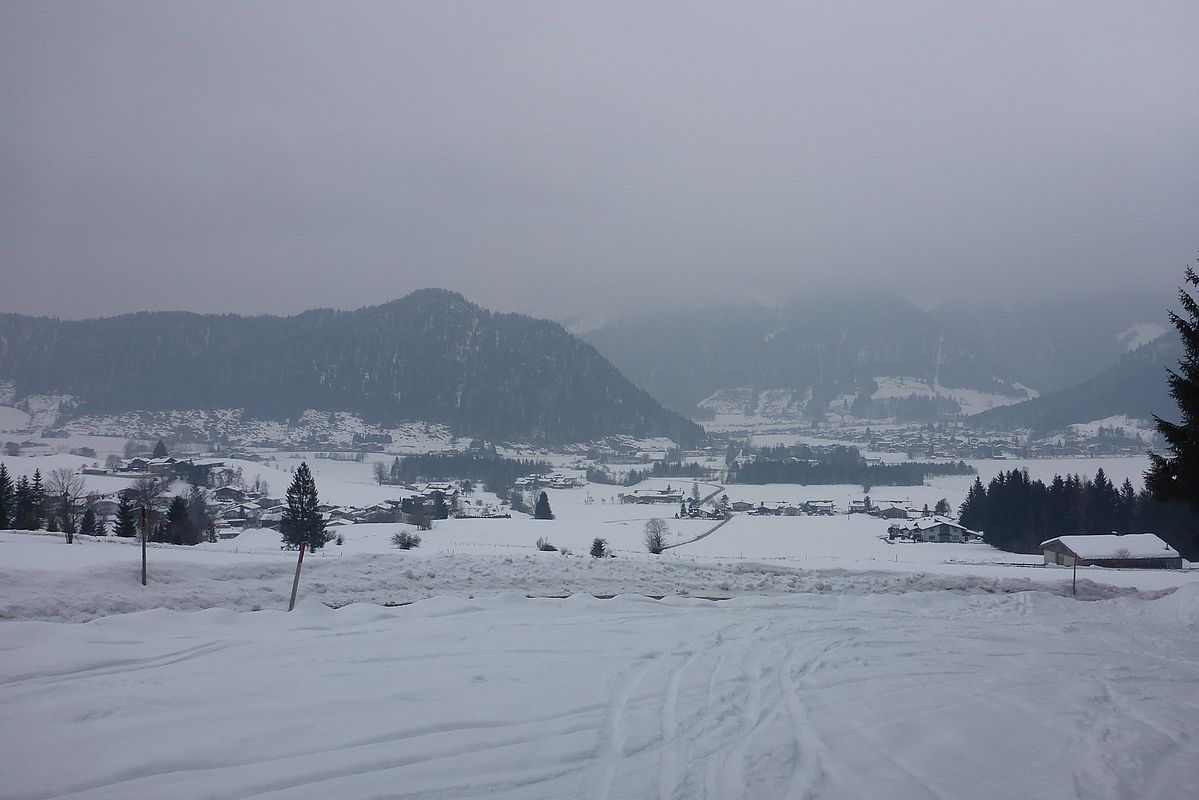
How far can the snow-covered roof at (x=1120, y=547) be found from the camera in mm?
29938

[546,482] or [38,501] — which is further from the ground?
[38,501]

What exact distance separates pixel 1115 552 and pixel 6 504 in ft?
166

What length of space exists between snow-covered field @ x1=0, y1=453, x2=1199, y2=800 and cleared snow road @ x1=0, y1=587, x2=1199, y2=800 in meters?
0.03

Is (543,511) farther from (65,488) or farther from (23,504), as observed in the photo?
(23,504)

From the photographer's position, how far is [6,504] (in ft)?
114

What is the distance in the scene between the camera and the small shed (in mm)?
29514

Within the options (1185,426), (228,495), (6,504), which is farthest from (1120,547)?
(228,495)

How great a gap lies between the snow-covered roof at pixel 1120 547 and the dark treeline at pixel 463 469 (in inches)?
3316

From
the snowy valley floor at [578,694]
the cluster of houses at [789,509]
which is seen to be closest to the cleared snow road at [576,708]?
the snowy valley floor at [578,694]

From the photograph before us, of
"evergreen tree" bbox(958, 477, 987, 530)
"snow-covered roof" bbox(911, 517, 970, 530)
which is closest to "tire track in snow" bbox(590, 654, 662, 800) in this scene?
"snow-covered roof" bbox(911, 517, 970, 530)

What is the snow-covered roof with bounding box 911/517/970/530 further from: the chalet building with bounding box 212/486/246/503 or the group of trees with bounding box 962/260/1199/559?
the chalet building with bounding box 212/486/246/503

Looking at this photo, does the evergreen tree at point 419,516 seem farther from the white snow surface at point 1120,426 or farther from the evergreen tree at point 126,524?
the white snow surface at point 1120,426

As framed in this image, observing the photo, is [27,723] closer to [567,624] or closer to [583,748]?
[583,748]

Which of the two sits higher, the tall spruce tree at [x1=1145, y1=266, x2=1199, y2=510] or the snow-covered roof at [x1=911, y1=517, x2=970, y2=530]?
the tall spruce tree at [x1=1145, y1=266, x2=1199, y2=510]
